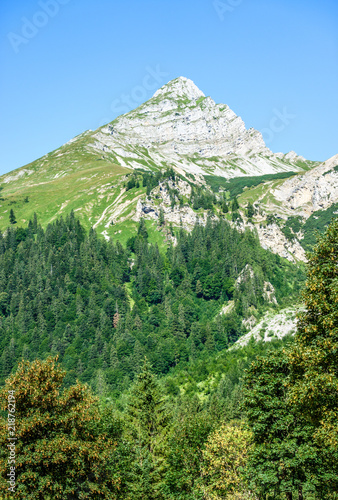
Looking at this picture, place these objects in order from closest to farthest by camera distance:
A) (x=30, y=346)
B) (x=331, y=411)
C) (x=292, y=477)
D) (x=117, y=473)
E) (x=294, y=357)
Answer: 1. (x=331, y=411)
2. (x=294, y=357)
3. (x=292, y=477)
4. (x=117, y=473)
5. (x=30, y=346)

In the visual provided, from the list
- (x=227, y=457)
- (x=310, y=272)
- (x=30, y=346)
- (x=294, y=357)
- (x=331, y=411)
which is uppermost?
(x=30, y=346)

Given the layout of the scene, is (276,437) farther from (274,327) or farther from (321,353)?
(274,327)

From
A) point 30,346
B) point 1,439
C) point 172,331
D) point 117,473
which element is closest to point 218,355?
point 172,331

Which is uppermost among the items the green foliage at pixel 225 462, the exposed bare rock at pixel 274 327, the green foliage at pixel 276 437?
the exposed bare rock at pixel 274 327

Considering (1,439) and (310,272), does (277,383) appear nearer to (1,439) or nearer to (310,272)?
(310,272)

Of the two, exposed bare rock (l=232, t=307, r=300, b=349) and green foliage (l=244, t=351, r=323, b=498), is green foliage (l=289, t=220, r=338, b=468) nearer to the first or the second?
green foliage (l=244, t=351, r=323, b=498)

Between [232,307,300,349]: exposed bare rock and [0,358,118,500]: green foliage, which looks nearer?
[0,358,118,500]: green foliage

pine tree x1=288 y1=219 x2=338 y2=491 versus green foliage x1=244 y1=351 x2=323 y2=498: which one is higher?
pine tree x1=288 y1=219 x2=338 y2=491

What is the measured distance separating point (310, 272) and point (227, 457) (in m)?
26.8

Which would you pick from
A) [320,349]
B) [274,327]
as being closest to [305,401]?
[320,349]

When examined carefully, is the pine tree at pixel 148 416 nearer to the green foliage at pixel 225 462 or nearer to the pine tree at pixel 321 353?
the green foliage at pixel 225 462

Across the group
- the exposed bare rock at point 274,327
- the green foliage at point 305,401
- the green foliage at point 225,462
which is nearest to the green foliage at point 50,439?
the green foliage at point 225,462

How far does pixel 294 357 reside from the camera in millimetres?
26219

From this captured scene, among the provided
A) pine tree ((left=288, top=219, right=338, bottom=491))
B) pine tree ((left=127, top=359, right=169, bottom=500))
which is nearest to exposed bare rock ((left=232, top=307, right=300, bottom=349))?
pine tree ((left=127, top=359, right=169, bottom=500))
